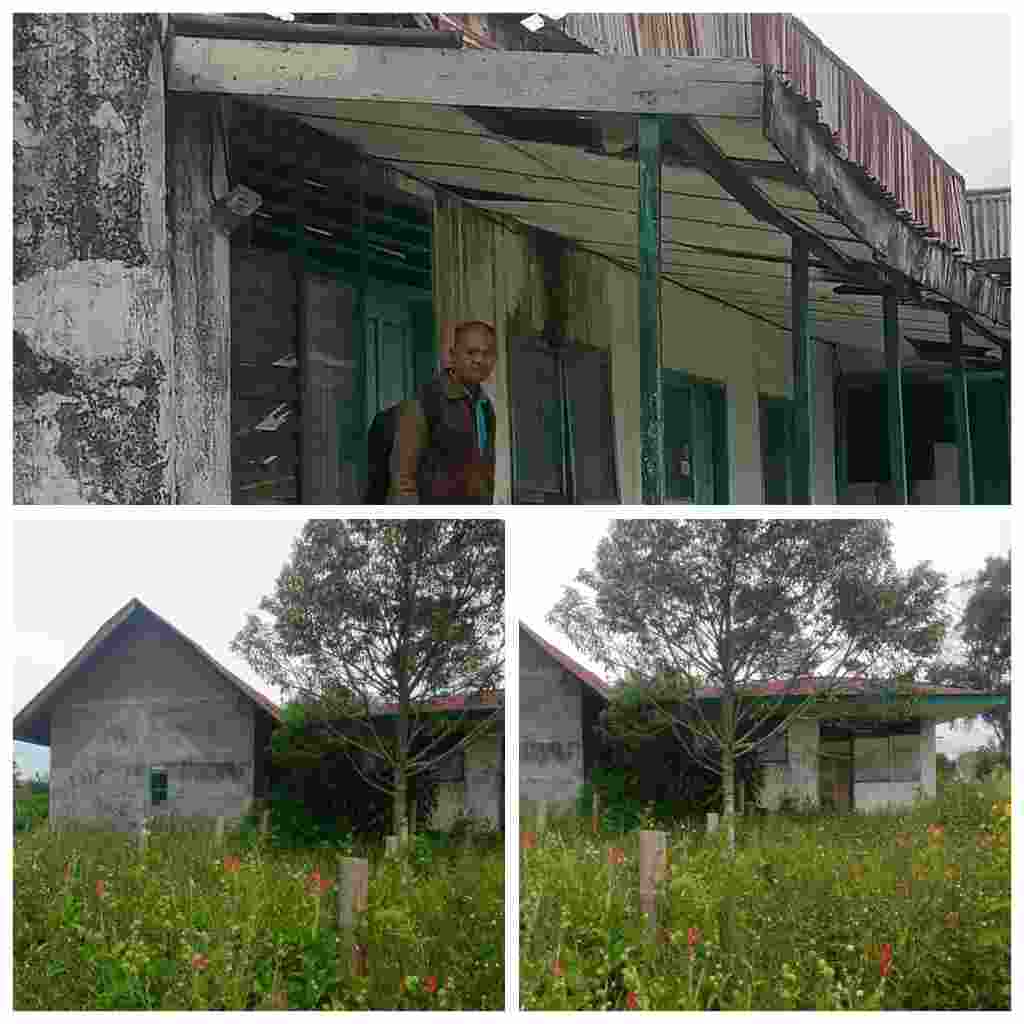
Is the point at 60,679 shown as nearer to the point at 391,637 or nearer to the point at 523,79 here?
the point at 391,637

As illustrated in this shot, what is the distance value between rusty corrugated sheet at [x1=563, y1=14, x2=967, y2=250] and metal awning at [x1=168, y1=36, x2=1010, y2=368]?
314mm

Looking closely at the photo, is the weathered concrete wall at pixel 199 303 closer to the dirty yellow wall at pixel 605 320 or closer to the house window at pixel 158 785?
the house window at pixel 158 785

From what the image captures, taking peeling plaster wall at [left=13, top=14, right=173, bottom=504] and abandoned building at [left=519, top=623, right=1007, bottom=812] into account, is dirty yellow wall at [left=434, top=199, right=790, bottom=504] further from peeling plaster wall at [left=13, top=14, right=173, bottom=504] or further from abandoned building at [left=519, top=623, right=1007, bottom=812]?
abandoned building at [left=519, top=623, right=1007, bottom=812]

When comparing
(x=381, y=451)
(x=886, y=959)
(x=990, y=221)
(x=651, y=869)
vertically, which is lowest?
(x=886, y=959)

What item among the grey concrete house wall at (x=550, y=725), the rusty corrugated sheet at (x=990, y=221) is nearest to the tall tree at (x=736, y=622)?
the grey concrete house wall at (x=550, y=725)

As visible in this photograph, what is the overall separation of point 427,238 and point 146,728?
3829mm

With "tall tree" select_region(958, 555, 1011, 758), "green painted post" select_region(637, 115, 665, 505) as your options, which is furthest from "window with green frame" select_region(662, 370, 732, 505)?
"tall tree" select_region(958, 555, 1011, 758)

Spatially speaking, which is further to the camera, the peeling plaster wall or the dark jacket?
the dark jacket

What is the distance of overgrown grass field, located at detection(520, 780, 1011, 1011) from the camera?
5234mm

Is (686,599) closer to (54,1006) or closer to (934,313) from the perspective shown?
(54,1006)

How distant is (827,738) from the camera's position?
545 cm

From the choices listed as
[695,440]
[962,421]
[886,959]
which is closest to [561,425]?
[695,440]

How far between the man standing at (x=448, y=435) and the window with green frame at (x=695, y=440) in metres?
4.31

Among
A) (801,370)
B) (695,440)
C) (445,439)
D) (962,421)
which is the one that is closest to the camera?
(445,439)
